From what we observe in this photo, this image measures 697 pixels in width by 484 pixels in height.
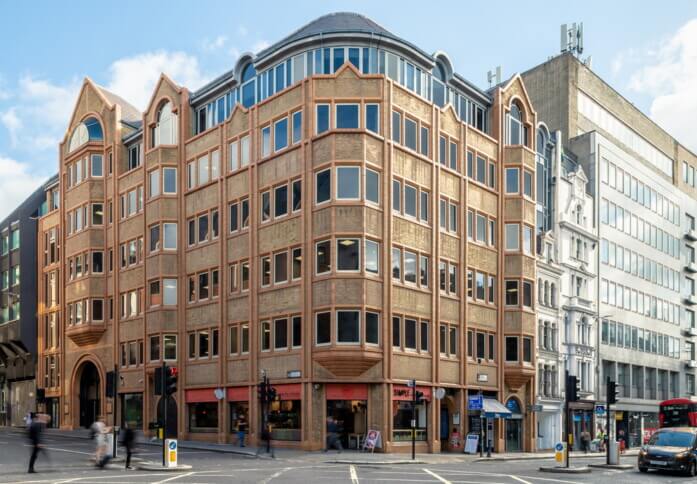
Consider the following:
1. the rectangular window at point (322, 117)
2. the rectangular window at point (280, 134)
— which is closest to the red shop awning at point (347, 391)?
the rectangular window at point (322, 117)

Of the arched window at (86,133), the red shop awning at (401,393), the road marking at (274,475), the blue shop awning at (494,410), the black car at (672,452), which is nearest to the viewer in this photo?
the road marking at (274,475)

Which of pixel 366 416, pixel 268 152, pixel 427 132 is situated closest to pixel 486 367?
pixel 366 416

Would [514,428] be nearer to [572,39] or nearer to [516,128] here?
[516,128]

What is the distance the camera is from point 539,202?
59.7 meters

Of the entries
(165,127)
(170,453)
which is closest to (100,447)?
(170,453)

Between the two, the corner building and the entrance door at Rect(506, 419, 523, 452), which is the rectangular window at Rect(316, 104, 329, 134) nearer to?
the corner building

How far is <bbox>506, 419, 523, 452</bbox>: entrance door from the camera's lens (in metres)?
53.2

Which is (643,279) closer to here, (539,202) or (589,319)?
(589,319)

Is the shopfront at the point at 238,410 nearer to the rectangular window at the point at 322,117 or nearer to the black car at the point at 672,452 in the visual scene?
the rectangular window at the point at 322,117

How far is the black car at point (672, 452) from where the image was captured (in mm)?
32594

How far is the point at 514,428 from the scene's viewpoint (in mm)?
54031

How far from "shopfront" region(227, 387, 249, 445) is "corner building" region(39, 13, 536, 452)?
13 centimetres

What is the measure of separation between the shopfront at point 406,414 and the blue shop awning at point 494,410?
3980mm

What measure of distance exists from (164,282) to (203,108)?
1067 cm
